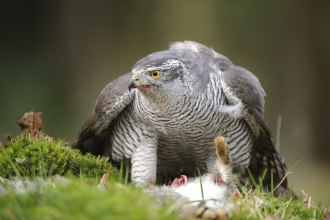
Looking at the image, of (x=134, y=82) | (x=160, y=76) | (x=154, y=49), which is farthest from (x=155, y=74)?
(x=154, y=49)

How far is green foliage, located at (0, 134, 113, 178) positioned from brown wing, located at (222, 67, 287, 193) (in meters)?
1.56

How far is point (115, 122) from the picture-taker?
513 cm

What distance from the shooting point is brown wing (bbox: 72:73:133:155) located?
470cm

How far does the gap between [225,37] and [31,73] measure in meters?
4.71

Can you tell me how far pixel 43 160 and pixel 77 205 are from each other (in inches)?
71.5

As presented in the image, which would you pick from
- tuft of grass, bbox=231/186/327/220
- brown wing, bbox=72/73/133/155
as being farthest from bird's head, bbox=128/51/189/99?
tuft of grass, bbox=231/186/327/220

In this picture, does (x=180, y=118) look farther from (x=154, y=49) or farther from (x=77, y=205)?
(x=154, y=49)

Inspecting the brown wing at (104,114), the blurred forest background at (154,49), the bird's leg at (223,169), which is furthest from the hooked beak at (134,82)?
the blurred forest background at (154,49)

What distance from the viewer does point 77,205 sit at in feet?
7.03

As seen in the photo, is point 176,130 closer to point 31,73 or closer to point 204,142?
point 204,142

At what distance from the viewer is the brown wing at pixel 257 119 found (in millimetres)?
4621

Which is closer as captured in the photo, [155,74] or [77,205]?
[77,205]

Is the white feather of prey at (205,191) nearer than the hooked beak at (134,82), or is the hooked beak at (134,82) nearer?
the white feather of prey at (205,191)

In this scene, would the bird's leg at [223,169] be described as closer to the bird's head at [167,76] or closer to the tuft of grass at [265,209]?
the tuft of grass at [265,209]
